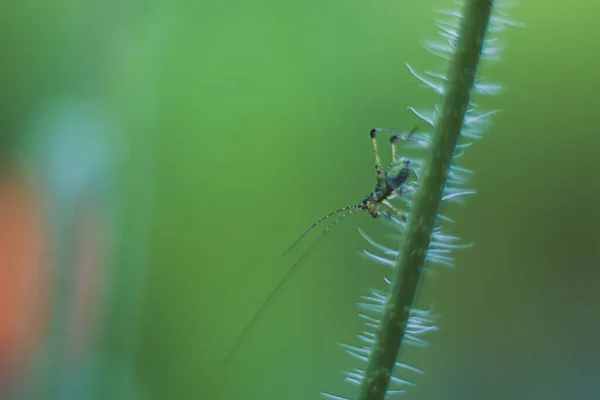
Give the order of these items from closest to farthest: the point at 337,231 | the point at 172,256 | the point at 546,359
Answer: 1. the point at 546,359
2. the point at 337,231
3. the point at 172,256

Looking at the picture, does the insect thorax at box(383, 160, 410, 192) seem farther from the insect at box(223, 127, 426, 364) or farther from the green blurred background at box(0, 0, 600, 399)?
the green blurred background at box(0, 0, 600, 399)

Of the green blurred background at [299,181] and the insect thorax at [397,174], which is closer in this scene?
the insect thorax at [397,174]

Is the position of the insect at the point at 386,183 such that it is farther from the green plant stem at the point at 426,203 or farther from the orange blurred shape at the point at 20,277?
the orange blurred shape at the point at 20,277

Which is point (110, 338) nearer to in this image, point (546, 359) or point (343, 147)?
point (343, 147)

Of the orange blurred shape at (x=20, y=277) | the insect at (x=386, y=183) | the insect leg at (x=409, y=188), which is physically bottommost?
the orange blurred shape at (x=20, y=277)

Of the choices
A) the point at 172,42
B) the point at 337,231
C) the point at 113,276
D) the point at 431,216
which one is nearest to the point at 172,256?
the point at 113,276

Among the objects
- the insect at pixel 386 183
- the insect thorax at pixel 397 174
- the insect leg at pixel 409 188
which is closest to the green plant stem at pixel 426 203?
the insect leg at pixel 409 188
